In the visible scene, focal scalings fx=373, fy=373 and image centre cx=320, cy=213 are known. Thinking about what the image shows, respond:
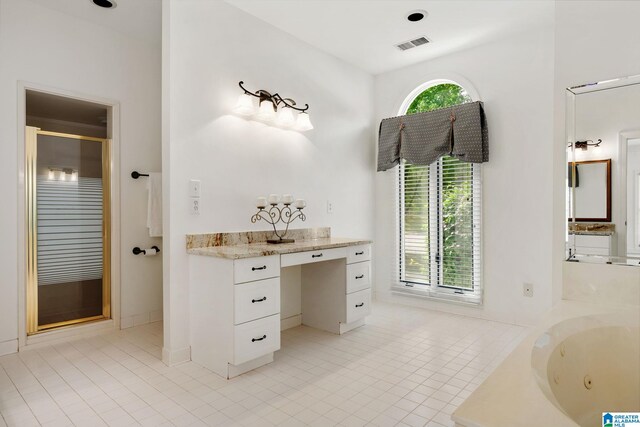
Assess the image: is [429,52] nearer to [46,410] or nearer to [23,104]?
[23,104]

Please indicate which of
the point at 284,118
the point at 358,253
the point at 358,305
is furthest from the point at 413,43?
the point at 358,305

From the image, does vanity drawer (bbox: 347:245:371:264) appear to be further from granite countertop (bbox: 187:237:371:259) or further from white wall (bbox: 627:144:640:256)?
white wall (bbox: 627:144:640:256)

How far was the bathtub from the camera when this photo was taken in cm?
146

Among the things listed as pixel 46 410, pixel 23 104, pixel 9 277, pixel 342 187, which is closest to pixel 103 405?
pixel 46 410

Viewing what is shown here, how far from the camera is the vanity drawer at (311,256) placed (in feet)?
8.62

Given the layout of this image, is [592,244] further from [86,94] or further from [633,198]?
[86,94]

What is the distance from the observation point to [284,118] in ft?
10.5

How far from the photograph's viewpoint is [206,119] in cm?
274

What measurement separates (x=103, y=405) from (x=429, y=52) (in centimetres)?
389

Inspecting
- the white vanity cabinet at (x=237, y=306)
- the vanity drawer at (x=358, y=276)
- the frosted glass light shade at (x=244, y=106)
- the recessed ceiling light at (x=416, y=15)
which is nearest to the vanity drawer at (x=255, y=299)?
the white vanity cabinet at (x=237, y=306)

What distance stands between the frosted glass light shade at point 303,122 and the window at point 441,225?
4.40 feet

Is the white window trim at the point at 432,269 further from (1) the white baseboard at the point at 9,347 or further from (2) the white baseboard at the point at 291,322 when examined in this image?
(1) the white baseboard at the point at 9,347

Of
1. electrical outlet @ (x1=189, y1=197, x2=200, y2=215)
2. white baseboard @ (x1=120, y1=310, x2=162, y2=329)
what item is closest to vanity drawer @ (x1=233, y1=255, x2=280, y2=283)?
electrical outlet @ (x1=189, y1=197, x2=200, y2=215)

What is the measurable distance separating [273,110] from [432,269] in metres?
2.29
